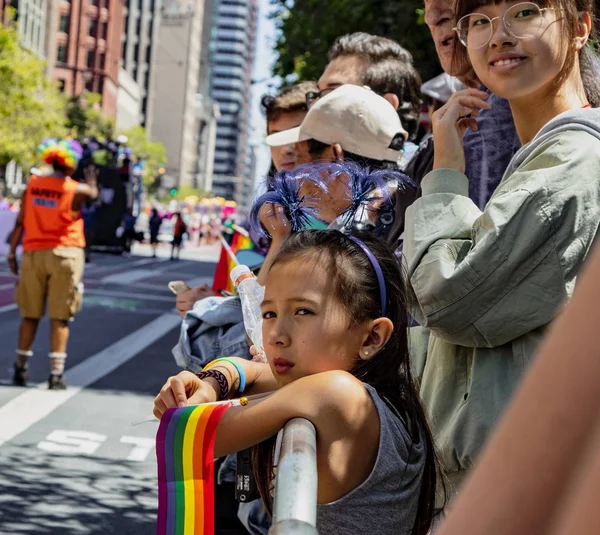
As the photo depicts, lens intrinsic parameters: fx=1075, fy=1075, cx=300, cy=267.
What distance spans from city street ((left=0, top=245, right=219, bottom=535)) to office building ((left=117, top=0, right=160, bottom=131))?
106 m

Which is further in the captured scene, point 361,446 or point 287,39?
point 287,39

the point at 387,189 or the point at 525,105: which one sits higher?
the point at 525,105

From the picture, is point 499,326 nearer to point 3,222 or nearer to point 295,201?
point 295,201

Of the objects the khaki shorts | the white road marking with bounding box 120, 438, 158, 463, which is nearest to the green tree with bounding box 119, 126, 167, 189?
the khaki shorts

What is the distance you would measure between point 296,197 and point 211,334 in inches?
36.9

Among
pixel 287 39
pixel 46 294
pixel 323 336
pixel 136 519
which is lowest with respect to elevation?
pixel 136 519

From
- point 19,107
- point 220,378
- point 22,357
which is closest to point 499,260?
point 220,378

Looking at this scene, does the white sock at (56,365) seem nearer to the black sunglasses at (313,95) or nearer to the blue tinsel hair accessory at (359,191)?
the black sunglasses at (313,95)

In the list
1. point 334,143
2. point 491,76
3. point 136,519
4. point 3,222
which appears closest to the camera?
point 491,76

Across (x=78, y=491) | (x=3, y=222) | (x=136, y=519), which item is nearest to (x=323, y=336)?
(x=136, y=519)

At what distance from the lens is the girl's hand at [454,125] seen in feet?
7.09

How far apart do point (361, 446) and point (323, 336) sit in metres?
0.27

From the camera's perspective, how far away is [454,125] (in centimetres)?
226

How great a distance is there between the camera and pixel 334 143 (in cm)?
336
